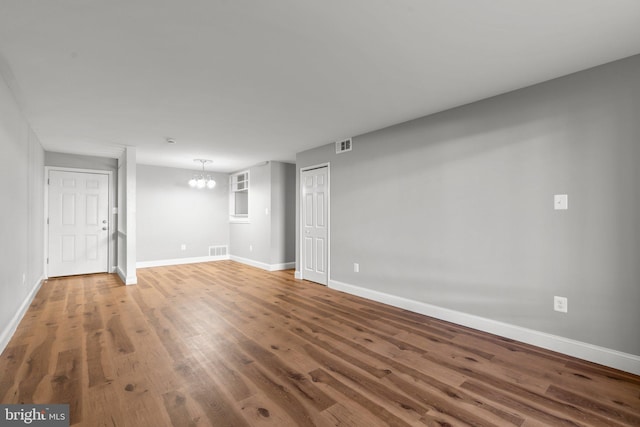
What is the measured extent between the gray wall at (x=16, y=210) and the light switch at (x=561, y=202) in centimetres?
490

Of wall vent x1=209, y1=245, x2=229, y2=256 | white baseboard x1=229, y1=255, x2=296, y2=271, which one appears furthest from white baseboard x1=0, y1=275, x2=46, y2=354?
white baseboard x1=229, y1=255, x2=296, y2=271

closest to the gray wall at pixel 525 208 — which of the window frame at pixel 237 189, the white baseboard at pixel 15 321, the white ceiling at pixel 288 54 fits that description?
the white ceiling at pixel 288 54

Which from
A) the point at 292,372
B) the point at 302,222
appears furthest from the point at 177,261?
the point at 292,372

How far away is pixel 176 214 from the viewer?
7246 millimetres

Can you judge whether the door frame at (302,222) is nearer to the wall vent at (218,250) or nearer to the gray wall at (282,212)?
the gray wall at (282,212)

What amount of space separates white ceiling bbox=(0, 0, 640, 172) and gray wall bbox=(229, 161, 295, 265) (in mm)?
2862

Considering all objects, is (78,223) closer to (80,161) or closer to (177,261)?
(80,161)

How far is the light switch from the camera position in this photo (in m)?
2.57

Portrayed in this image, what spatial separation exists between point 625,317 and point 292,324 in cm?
288

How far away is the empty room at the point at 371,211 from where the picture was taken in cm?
183

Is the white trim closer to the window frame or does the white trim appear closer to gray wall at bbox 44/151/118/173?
the window frame

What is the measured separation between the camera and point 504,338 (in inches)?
114

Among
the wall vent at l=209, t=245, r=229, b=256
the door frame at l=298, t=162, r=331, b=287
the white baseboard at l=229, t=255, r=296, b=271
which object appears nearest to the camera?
the door frame at l=298, t=162, r=331, b=287

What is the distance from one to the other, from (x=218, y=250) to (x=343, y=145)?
16.0ft
